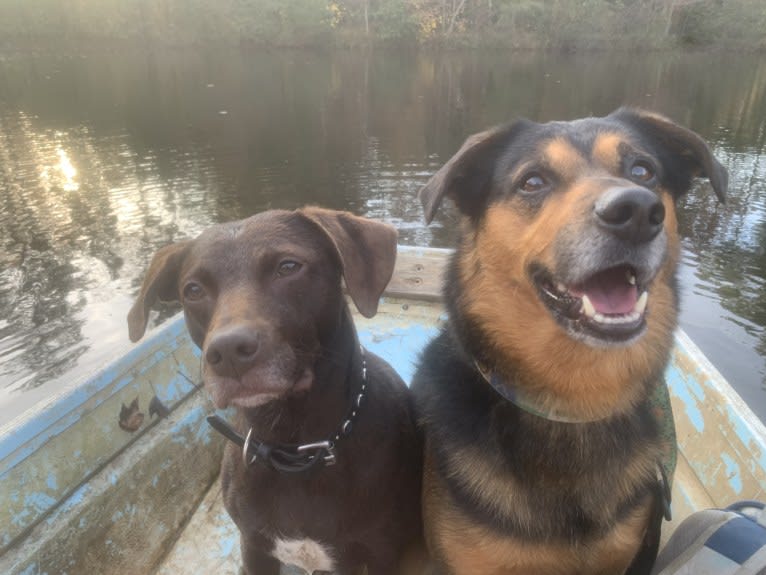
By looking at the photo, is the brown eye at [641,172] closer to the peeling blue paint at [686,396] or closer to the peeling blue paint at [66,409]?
the peeling blue paint at [686,396]

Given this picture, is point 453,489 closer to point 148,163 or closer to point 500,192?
point 500,192

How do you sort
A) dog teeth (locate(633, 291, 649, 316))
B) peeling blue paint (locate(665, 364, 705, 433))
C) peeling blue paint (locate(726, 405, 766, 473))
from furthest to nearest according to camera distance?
peeling blue paint (locate(665, 364, 705, 433)) < peeling blue paint (locate(726, 405, 766, 473)) < dog teeth (locate(633, 291, 649, 316))

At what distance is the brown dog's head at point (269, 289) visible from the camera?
210cm

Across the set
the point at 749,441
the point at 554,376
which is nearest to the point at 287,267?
the point at 554,376

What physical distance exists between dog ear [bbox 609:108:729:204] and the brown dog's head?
4.46 ft

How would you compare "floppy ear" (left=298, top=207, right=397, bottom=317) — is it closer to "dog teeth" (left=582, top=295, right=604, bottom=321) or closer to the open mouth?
the open mouth

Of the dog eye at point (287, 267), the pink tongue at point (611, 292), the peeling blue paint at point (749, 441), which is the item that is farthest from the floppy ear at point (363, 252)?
the peeling blue paint at point (749, 441)

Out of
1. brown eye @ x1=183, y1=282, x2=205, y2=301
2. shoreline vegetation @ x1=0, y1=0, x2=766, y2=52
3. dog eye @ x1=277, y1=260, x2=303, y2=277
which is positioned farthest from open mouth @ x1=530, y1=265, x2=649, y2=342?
shoreline vegetation @ x1=0, y1=0, x2=766, y2=52

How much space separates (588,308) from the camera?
213cm

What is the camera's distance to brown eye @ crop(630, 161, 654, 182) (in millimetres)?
2492

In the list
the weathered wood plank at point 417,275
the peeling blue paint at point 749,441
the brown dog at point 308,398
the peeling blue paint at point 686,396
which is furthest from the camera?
the weathered wood plank at point 417,275

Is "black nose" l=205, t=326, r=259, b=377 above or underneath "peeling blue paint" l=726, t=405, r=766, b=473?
above

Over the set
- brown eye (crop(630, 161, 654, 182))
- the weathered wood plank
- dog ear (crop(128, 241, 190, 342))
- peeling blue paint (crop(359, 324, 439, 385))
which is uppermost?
brown eye (crop(630, 161, 654, 182))

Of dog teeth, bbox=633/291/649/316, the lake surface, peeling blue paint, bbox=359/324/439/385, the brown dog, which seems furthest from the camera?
the lake surface
